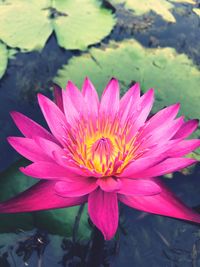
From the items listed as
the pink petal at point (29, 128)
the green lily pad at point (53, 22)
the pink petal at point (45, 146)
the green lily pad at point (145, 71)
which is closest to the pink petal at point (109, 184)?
the pink petal at point (45, 146)

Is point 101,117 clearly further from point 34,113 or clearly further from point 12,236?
point 34,113

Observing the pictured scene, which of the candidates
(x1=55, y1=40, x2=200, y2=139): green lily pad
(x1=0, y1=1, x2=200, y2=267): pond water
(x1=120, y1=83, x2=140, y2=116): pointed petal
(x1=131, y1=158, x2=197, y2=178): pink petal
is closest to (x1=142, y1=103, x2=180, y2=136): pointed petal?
(x1=120, y1=83, x2=140, y2=116): pointed petal


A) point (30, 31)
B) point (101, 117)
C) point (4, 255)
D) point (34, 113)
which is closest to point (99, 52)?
point (30, 31)

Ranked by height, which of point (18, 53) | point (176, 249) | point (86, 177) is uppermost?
point (86, 177)

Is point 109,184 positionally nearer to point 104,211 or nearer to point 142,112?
point 104,211

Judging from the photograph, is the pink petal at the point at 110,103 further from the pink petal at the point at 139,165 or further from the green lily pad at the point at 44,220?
the green lily pad at the point at 44,220

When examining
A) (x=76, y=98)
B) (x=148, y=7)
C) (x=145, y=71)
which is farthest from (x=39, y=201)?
(x=148, y=7)

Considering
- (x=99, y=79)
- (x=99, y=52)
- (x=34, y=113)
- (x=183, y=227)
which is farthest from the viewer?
(x=99, y=52)

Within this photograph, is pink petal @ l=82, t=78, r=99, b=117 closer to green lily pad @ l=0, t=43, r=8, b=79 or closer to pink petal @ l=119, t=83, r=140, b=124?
pink petal @ l=119, t=83, r=140, b=124
